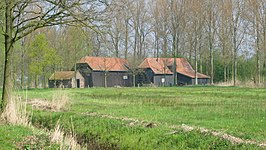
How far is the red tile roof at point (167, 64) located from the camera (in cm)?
6375

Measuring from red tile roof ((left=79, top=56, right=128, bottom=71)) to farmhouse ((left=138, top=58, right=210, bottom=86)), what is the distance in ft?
13.5

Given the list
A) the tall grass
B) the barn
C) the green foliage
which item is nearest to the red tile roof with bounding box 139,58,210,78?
the barn

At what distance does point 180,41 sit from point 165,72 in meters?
6.61

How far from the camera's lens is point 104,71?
63.3 m

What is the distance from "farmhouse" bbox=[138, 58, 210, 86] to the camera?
6319 centimetres

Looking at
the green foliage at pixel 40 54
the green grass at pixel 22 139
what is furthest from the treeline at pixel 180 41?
the green grass at pixel 22 139

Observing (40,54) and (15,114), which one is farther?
(40,54)

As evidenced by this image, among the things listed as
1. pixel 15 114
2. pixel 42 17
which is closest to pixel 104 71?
pixel 42 17

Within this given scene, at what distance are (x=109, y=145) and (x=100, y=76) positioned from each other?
52.4 metres

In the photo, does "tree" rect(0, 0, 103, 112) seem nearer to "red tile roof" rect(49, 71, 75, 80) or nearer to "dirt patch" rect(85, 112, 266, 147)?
"dirt patch" rect(85, 112, 266, 147)

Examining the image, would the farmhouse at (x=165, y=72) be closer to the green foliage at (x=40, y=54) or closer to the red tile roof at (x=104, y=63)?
the red tile roof at (x=104, y=63)

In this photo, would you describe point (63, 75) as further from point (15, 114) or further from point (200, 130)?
point (200, 130)

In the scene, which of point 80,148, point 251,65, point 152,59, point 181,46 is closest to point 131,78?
point 152,59

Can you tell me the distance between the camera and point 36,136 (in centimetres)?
1055
